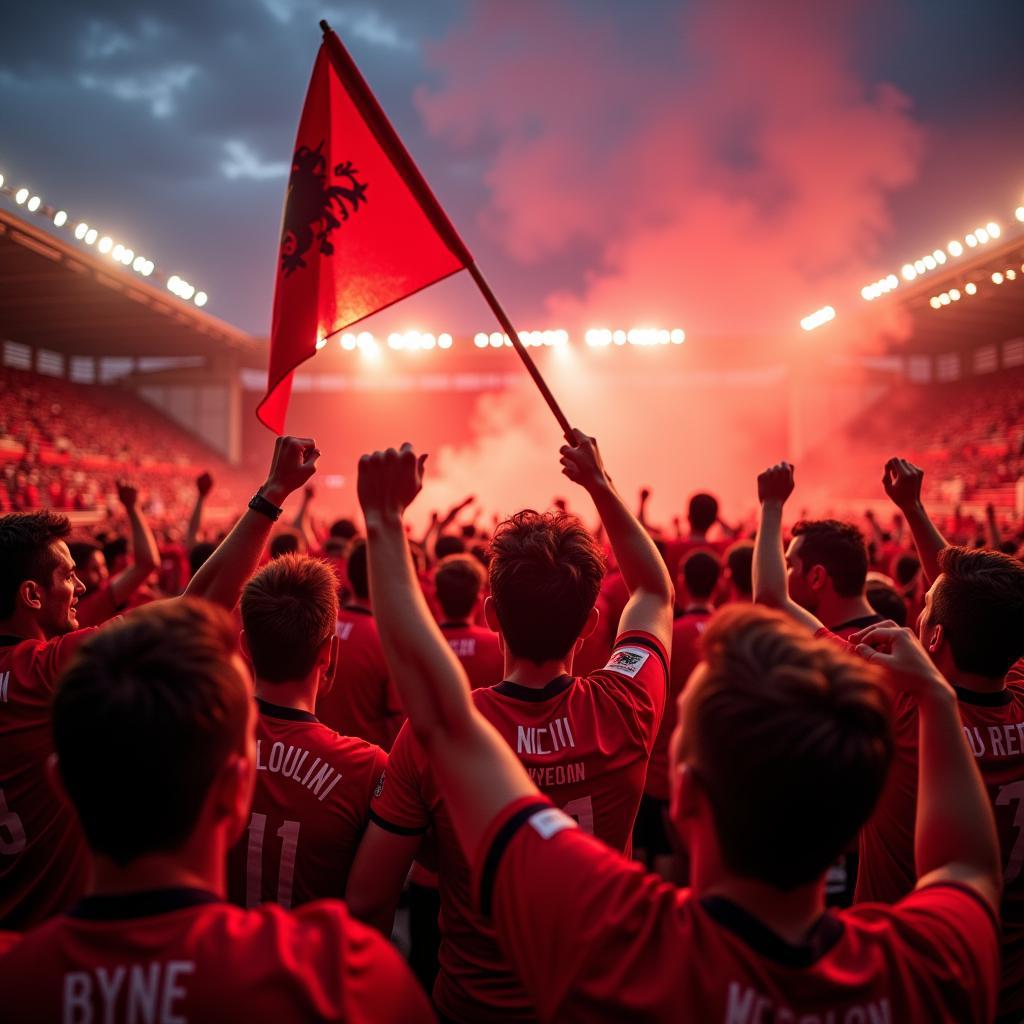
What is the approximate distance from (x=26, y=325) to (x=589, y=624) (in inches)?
1368

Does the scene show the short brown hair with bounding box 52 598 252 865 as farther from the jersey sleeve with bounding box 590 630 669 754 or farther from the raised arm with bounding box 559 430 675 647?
the raised arm with bounding box 559 430 675 647

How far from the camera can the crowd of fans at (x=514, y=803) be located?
3.84 feet

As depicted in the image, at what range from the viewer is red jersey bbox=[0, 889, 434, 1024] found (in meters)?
1.09

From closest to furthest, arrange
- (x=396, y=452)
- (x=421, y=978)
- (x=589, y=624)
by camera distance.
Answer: (x=396, y=452) < (x=589, y=624) < (x=421, y=978)

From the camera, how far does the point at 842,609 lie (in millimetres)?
3400

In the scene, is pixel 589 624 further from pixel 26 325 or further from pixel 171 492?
pixel 26 325

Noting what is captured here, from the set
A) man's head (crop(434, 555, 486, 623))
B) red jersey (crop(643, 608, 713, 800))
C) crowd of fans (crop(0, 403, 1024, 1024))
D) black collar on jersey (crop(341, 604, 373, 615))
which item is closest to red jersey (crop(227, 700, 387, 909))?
crowd of fans (crop(0, 403, 1024, 1024))

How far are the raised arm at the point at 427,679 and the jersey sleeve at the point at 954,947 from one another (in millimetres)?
693

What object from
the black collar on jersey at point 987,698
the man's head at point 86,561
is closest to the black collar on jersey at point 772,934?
the black collar on jersey at point 987,698

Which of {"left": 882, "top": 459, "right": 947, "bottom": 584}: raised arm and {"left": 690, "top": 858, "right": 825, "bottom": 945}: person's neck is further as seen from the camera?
{"left": 882, "top": 459, "right": 947, "bottom": 584}: raised arm

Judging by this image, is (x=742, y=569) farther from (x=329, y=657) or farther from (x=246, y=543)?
(x=246, y=543)

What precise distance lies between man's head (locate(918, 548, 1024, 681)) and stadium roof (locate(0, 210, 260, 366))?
934 inches

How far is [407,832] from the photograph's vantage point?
2010 mm

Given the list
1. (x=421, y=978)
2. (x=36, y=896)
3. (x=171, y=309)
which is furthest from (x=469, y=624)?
(x=171, y=309)
